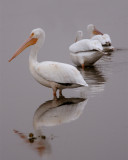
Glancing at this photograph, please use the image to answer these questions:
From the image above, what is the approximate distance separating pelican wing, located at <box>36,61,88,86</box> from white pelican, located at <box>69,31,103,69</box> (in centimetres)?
355

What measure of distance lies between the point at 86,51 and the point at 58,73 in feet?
12.8

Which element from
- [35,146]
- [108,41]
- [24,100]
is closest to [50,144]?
[35,146]

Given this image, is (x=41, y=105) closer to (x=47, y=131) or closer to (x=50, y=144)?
(x=47, y=131)

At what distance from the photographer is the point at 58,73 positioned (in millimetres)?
7680

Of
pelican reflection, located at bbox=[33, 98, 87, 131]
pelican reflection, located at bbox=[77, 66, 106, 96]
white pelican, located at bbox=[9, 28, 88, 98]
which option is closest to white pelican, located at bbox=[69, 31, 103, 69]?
pelican reflection, located at bbox=[77, 66, 106, 96]

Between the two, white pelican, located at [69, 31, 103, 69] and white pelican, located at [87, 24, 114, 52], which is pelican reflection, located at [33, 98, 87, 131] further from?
white pelican, located at [87, 24, 114, 52]

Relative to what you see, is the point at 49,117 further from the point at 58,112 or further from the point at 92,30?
the point at 92,30

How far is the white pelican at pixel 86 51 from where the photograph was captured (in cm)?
1123

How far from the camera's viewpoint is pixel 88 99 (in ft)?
25.6

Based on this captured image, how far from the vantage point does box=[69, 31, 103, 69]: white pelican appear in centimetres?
1123

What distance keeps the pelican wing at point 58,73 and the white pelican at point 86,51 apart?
11.6ft

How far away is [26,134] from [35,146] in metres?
0.57

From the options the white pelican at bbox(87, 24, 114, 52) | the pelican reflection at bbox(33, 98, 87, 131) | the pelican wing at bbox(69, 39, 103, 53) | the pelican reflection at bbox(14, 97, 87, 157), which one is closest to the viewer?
the pelican reflection at bbox(14, 97, 87, 157)

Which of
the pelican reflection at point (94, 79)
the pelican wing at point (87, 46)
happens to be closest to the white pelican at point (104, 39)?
the pelican reflection at point (94, 79)
